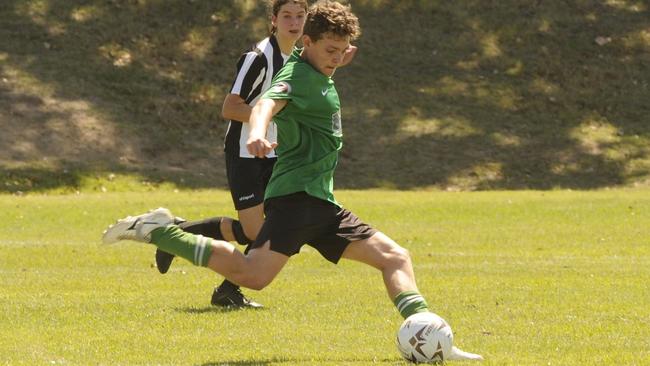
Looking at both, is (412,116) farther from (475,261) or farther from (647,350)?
(647,350)

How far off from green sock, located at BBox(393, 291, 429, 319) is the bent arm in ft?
7.60

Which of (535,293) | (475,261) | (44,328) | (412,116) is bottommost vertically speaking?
(412,116)

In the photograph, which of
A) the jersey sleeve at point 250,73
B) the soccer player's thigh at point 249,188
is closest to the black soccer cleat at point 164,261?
the soccer player's thigh at point 249,188

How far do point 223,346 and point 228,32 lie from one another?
25270 mm

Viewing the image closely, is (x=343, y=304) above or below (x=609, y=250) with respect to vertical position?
above

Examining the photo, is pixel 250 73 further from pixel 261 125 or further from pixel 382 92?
pixel 382 92

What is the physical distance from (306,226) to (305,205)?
113 millimetres

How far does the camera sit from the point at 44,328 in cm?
874

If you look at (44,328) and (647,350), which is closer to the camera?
(647,350)

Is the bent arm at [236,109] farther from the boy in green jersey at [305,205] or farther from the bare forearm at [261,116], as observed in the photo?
the bare forearm at [261,116]

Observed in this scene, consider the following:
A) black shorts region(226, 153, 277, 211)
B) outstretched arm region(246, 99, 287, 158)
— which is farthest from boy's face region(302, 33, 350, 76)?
black shorts region(226, 153, 277, 211)

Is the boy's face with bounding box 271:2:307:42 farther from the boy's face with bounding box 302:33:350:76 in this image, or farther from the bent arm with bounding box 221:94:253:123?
the boy's face with bounding box 302:33:350:76

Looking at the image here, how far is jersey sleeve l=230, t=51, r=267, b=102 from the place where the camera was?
31.1 feet

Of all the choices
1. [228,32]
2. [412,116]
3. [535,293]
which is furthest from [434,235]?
[228,32]
